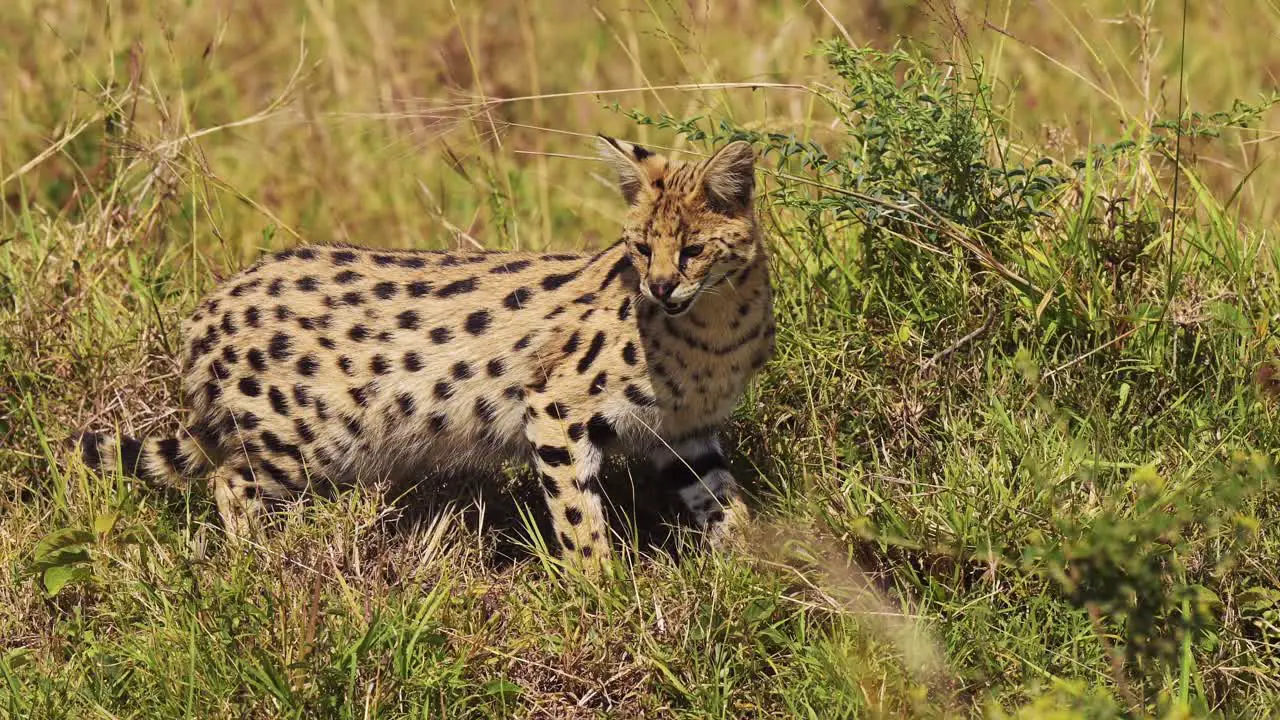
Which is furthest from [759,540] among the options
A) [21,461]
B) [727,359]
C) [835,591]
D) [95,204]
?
[95,204]

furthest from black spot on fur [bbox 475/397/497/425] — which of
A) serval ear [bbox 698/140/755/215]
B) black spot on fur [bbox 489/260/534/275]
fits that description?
serval ear [bbox 698/140/755/215]

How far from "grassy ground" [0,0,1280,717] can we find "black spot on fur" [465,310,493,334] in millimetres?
520

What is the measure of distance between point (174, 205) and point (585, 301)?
2.17 meters

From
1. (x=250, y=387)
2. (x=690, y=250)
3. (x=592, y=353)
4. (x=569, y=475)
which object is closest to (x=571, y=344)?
(x=592, y=353)

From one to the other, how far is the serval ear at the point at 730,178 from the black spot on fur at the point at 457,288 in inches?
33.2

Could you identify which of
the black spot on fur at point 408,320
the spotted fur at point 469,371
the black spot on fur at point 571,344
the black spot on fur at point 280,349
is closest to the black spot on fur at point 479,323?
the spotted fur at point 469,371

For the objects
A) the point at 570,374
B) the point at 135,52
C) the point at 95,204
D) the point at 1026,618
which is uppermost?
the point at 135,52

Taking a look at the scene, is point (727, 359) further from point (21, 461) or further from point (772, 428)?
point (21, 461)

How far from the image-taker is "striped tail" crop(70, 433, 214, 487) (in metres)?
4.41

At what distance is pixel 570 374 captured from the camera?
4.32 metres

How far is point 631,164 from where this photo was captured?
4172 mm

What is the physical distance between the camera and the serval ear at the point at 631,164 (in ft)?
13.7

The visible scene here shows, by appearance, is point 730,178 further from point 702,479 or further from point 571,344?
point 702,479

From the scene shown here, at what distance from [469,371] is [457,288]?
0.87ft
